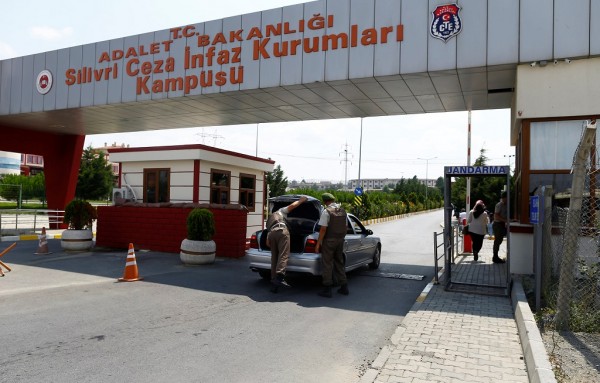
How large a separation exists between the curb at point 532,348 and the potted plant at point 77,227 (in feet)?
38.5

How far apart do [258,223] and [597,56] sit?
37.1 ft

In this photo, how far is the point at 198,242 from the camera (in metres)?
10.9

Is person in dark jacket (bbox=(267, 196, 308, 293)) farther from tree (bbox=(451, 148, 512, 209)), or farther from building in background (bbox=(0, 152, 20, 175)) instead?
building in background (bbox=(0, 152, 20, 175))

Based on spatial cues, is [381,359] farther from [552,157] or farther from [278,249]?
[552,157]

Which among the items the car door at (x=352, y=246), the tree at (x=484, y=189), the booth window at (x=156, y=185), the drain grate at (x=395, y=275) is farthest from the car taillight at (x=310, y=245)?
the tree at (x=484, y=189)

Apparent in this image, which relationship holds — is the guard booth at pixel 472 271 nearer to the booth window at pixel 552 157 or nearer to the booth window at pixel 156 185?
the booth window at pixel 552 157

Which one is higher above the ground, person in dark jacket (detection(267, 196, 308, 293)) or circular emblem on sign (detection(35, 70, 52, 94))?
circular emblem on sign (detection(35, 70, 52, 94))

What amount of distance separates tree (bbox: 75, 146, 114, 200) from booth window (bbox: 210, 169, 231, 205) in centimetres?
3447

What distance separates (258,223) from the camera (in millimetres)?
16172

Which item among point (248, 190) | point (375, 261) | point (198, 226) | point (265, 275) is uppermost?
point (248, 190)

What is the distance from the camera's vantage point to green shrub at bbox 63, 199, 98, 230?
13.1 metres

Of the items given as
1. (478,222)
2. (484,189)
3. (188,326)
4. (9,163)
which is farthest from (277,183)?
(188,326)

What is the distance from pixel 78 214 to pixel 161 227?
8.16ft

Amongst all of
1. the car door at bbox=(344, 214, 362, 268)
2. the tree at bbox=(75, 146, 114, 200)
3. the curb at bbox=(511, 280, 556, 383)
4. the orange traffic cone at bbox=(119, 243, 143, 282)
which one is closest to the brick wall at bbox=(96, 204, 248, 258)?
the orange traffic cone at bbox=(119, 243, 143, 282)
